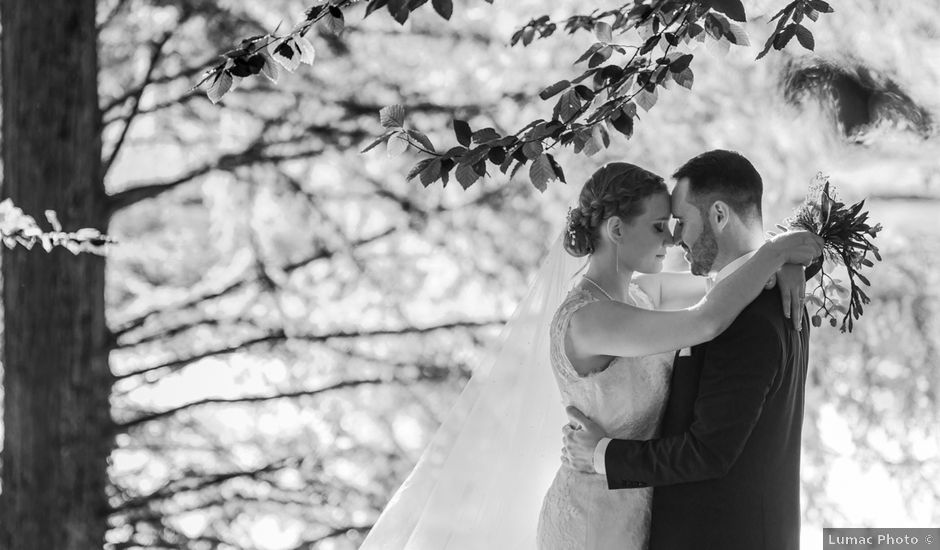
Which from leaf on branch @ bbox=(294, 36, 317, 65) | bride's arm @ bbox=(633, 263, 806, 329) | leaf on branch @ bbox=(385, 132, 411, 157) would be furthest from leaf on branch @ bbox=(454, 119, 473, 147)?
bride's arm @ bbox=(633, 263, 806, 329)

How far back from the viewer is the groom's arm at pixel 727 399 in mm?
2852

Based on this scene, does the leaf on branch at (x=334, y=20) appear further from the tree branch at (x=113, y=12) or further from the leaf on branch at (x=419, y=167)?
the tree branch at (x=113, y=12)

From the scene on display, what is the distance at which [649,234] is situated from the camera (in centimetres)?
324

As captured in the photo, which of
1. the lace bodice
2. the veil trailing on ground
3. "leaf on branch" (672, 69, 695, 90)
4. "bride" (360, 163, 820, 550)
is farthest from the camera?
the veil trailing on ground

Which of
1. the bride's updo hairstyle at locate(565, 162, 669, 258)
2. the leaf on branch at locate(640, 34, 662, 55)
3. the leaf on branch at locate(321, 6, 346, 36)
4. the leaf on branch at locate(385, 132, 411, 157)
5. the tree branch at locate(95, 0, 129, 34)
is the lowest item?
the leaf on branch at locate(385, 132, 411, 157)

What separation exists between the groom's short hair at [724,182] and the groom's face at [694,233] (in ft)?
0.07

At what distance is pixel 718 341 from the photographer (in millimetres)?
2916

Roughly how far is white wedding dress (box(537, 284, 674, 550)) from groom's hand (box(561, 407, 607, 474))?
0.14 feet

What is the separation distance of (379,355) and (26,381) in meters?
2.25

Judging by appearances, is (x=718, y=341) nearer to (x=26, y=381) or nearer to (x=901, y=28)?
(x=901, y=28)

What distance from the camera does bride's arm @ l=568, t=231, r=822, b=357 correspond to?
9.38 feet

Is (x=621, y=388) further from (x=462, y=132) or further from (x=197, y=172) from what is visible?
(x=197, y=172)

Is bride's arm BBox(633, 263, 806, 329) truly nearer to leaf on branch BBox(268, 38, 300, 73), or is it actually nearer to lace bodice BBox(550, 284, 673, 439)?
lace bodice BBox(550, 284, 673, 439)

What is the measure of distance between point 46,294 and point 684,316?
427 cm
